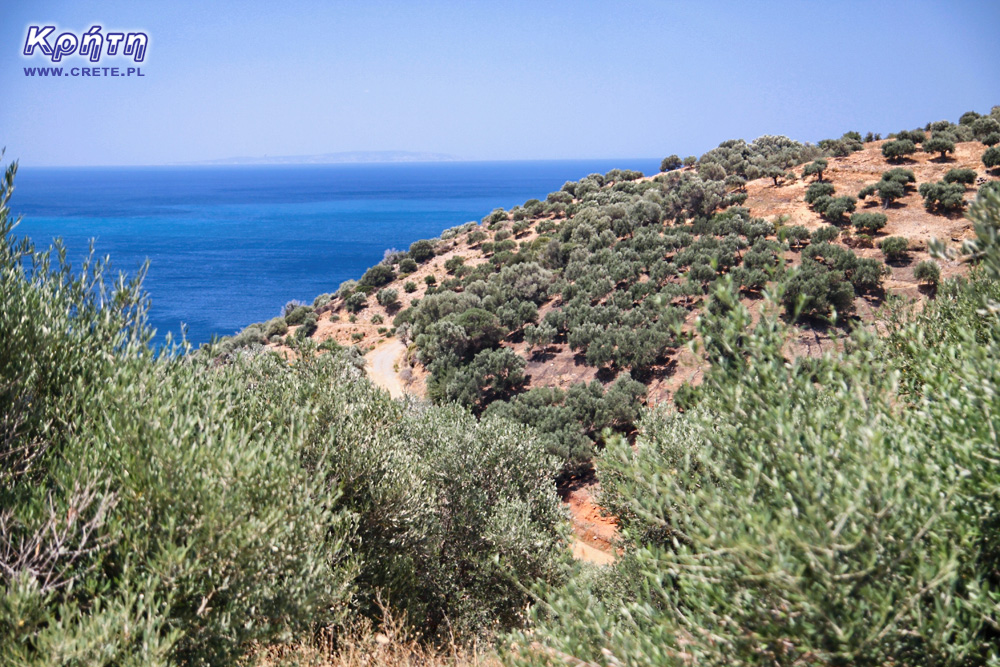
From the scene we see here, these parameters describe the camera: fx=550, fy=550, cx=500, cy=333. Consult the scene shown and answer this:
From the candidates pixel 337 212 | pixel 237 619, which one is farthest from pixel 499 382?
pixel 337 212

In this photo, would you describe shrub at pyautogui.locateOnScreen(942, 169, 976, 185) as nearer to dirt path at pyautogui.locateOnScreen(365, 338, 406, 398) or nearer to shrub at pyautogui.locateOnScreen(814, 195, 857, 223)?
shrub at pyautogui.locateOnScreen(814, 195, 857, 223)

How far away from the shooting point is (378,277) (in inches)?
2015

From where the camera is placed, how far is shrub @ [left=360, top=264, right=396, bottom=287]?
50750 millimetres

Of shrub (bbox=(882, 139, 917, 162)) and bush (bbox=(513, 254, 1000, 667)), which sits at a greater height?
shrub (bbox=(882, 139, 917, 162))

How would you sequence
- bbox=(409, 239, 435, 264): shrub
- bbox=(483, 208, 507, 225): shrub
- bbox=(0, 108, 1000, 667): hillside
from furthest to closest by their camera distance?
bbox=(483, 208, 507, 225): shrub < bbox=(409, 239, 435, 264): shrub < bbox=(0, 108, 1000, 667): hillside

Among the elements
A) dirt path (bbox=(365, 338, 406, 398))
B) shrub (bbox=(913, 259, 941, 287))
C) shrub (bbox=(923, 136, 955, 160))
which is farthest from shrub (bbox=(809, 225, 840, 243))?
dirt path (bbox=(365, 338, 406, 398))

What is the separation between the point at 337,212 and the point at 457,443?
19396cm

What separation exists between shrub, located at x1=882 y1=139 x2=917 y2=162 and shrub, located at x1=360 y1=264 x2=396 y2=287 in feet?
132

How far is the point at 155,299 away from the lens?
73.5 m

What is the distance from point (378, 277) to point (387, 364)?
60.9ft

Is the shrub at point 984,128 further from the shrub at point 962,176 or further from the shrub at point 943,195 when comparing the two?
the shrub at point 943,195

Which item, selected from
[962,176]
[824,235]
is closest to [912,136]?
[962,176]

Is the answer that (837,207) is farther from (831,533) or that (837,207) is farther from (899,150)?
(831,533)

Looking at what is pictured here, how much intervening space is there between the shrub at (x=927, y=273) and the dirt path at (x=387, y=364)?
2474 cm
